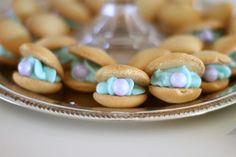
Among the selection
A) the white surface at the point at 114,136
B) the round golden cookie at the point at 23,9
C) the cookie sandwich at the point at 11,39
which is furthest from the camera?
the round golden cookie at the point at 23,9

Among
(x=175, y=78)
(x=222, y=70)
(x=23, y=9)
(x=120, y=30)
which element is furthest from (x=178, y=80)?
(x=23, y=9)

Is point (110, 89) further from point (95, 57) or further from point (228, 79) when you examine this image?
point (228, 79)

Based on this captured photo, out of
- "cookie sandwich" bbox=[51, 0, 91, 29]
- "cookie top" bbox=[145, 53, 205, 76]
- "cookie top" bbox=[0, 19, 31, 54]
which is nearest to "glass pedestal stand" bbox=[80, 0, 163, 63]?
"cookie sandwich" bbox=[51, 0, 91, 29]

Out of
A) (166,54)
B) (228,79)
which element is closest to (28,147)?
(166,54)

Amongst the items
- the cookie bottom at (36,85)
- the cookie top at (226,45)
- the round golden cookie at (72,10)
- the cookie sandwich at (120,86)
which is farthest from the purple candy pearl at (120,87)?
the round golden cookie at (72,10)

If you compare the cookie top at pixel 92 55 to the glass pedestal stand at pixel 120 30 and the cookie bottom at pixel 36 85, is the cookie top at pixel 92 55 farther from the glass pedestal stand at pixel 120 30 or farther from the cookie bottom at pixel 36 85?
the glass pedestal stand at pixel 120 30

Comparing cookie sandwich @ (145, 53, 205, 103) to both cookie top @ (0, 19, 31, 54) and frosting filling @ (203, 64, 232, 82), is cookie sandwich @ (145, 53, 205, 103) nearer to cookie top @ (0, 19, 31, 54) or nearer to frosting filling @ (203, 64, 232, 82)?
frosting filling @ (203, 64, 232, 82)

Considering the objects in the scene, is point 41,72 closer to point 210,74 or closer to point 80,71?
point 80,71
